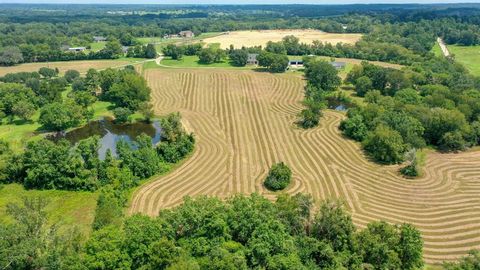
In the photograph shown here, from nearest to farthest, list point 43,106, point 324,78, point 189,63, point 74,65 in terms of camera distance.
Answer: point 43,106
point 324,78
point 74,65
point 189,63

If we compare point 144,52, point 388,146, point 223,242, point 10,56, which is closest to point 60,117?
point 223,242

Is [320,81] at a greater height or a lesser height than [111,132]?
greater

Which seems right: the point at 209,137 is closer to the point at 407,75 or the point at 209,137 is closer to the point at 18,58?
the point at 407,75

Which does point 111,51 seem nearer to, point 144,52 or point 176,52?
point 144,52

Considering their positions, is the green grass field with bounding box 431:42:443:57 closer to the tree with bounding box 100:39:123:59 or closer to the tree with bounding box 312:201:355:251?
the tree with bounding box 100:39:123:59

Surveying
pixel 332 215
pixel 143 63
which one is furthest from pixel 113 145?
pixel 143 63

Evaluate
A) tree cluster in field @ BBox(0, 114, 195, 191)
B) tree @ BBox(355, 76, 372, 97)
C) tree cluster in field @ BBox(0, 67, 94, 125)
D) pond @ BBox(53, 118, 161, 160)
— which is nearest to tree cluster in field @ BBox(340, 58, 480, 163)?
tree @ BBox(355, 76, 372, 97)
